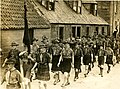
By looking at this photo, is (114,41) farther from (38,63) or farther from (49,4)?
(38,63)

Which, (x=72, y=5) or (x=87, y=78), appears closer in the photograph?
(x=87, y=78)

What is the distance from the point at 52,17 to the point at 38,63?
33.8 feet

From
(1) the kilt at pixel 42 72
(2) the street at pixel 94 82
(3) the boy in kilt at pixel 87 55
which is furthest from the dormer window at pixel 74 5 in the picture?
(1) the kilt at pixel 42 72

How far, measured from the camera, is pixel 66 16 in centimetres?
2533

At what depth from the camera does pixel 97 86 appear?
45.9 ft

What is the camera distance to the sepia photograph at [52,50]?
12.1 metres

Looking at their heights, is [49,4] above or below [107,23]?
above

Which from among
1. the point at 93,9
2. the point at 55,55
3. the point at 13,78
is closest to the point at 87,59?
the point at 55,55

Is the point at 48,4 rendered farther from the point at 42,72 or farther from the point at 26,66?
the point at 26,66

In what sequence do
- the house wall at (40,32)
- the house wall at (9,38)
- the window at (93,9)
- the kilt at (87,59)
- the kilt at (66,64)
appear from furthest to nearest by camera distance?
1. the window at (93,9)
2. the house wall at (40,32)
3. the kilt at (87,59)
4. the house wall at (9,38)
5. the kilt at (66,64)

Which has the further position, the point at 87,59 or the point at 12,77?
the point at 87,59

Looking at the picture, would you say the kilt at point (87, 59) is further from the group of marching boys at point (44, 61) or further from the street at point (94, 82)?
the street at point (94, 82)

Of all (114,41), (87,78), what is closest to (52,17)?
(114,41)

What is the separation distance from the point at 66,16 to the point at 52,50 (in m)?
10.7
